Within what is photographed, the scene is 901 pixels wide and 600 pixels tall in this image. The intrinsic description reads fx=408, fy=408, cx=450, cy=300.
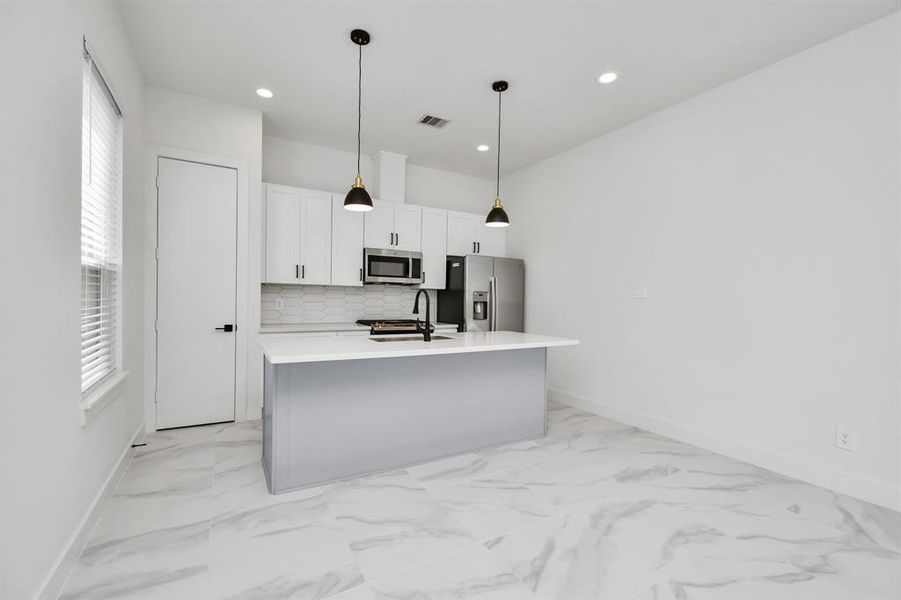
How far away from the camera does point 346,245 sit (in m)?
4.41

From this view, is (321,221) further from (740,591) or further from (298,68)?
(740,591)

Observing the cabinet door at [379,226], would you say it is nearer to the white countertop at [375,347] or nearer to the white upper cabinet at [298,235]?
the white upper cabinet at [298,235]

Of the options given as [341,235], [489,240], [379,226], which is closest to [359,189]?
[341,235]

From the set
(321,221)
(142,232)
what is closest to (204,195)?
(142,232)

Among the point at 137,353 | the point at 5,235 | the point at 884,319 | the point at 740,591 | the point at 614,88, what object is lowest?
the point at 740,591

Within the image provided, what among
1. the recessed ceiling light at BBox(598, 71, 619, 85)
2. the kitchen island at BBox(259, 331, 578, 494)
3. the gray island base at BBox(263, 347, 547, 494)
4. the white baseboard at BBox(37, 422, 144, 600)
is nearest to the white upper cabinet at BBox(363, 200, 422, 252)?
the kitchen island at BBox(259, 331, 578, 494)

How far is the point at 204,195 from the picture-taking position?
11.5 ft

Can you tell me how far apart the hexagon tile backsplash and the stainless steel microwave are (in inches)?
15.9

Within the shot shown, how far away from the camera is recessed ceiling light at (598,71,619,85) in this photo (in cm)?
306

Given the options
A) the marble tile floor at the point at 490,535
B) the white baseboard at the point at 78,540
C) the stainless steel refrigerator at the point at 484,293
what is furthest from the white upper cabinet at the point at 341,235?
the white baseboard at the point at 78,540

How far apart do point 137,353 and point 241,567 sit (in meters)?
2.12

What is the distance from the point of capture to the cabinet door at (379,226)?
14.9 feet

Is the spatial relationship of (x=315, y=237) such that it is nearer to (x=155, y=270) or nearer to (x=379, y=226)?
(x=379, y=226)

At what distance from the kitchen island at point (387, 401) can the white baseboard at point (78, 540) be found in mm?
799
